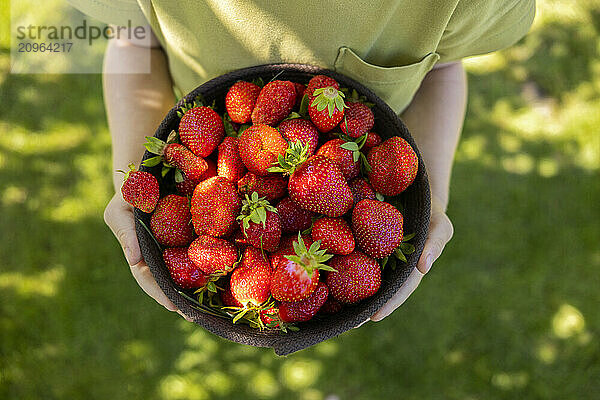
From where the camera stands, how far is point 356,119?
1.04 m

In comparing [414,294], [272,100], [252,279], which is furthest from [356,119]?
[414,294]

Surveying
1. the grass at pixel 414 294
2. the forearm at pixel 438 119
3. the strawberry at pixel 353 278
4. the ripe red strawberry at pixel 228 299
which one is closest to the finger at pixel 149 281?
the ripe red strawberry at pixel 228 299

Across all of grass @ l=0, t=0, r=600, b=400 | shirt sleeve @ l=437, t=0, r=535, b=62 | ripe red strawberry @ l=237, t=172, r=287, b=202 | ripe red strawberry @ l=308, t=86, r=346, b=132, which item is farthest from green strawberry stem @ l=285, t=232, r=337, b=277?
grass @ l=0, t=0, r=600, b=400

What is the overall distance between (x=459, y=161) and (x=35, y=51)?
6.45 ft

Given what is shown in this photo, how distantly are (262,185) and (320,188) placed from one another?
0.13m

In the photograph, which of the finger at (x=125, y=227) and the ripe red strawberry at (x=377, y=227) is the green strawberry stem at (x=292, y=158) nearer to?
the ripe red strawberry at (x=377, y=227)

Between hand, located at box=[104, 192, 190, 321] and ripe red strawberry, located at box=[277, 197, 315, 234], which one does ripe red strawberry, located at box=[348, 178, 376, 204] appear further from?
hand, located at box=[104, 192, 190, 321]

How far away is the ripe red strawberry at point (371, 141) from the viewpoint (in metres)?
1.07

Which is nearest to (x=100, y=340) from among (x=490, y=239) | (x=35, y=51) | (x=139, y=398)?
(x=139, y=398)

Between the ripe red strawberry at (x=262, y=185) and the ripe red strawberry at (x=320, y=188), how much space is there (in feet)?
0.15

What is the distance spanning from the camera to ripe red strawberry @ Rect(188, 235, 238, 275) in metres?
0.98

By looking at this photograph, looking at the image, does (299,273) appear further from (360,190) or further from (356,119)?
(356,119)

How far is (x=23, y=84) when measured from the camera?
225cm

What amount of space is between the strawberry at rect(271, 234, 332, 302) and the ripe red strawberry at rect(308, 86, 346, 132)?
0.79 ft
